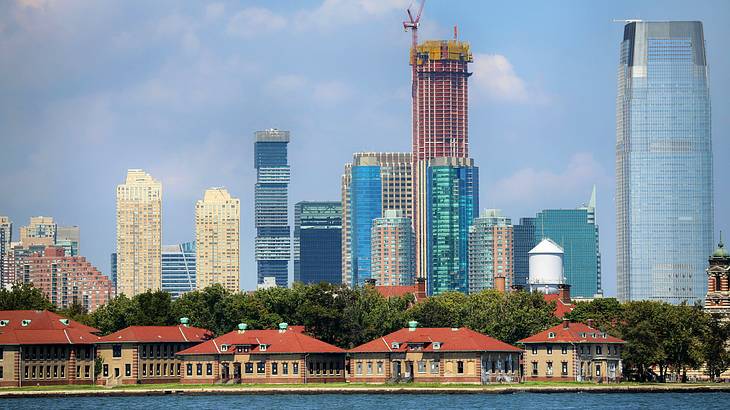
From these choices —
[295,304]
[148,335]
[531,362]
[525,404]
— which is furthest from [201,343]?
[525,404]

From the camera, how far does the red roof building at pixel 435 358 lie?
14612 centimetres

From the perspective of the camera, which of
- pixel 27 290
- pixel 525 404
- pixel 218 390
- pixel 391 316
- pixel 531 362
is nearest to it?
pixel 525 404

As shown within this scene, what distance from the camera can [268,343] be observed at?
150 meters

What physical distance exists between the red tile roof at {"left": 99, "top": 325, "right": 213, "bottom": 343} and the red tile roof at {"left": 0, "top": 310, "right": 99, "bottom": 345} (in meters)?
2.06

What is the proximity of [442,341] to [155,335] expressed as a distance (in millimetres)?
26366

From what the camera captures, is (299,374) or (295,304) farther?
(295,304)

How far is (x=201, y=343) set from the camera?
155 metres

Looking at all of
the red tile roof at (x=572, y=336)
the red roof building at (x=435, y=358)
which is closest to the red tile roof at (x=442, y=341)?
the red roof building at (x=435, y=358)

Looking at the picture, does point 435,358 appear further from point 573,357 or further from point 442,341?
point 573,357

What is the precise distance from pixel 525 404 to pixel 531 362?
89.4 ft

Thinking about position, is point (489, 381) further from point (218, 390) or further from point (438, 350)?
point (218, 390)

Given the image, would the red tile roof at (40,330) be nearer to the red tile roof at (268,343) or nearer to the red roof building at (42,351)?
the red roof building at (42,351)

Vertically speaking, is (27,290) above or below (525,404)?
above

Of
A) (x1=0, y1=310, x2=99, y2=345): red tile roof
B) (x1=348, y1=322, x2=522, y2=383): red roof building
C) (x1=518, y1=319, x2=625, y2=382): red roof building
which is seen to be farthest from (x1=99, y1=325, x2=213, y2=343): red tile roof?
(x1=518, y1=319, x2=625, y2=382): red roof building
